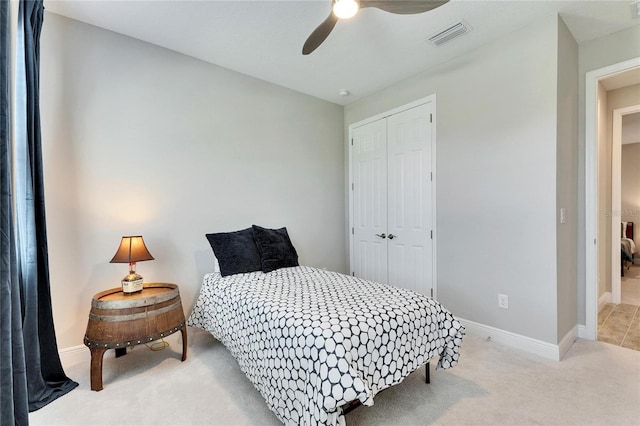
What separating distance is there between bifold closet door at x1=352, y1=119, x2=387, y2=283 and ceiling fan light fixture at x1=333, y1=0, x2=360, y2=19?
2.03 metres

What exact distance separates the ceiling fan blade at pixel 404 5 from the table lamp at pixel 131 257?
2276mm

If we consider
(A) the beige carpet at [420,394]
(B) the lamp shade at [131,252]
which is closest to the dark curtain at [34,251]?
Result: (A) the beige carpet at [420,394]

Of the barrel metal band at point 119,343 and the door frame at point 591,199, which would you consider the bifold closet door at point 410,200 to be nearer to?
the door frame at point 591,199

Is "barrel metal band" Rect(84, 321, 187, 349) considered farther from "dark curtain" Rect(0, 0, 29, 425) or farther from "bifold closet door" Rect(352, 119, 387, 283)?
"bifold closet door" Rect(352, 119, 387, 283)

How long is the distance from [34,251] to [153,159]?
3.70 feet

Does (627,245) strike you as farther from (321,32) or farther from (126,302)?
(126,302)

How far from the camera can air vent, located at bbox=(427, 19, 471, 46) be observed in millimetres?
2434

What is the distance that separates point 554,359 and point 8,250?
3.29 metres

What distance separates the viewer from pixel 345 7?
169 centimetres

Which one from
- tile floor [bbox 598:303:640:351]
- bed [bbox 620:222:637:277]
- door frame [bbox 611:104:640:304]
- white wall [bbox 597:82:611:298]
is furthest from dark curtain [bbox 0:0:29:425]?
bed [bbox 620:222:637:277]

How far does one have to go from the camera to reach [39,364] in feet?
6.18

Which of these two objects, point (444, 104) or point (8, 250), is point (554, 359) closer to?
point (444, 104)

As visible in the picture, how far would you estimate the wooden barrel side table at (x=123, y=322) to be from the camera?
6.52 ft

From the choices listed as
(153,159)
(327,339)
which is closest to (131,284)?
(153,159)
